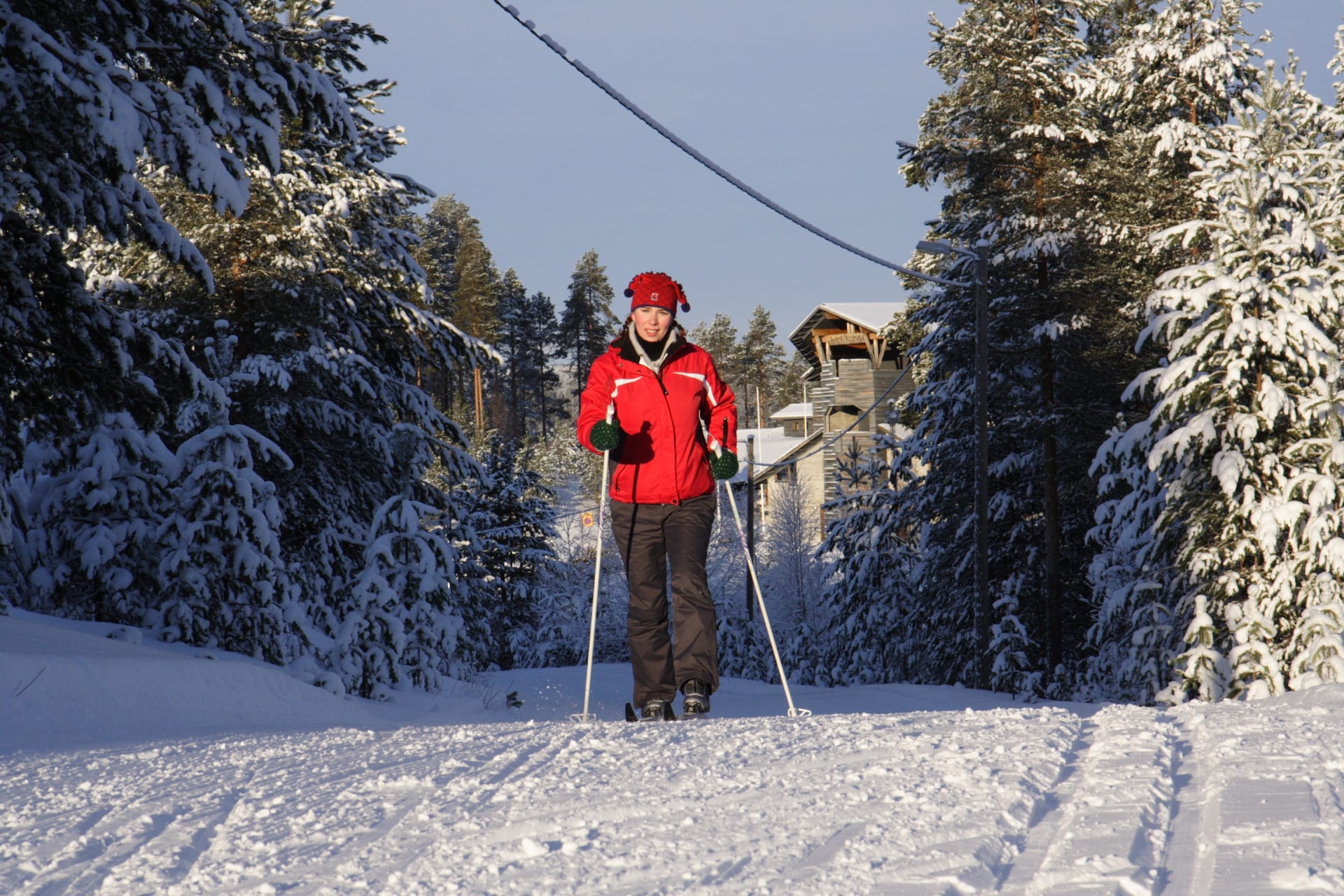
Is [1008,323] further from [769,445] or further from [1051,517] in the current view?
[769,445]

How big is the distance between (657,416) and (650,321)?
→ 20.5 inches

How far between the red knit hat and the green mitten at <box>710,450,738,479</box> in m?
0.81

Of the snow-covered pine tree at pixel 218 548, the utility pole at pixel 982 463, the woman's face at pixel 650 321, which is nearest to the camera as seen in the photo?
the woman's face at pixel 650 321

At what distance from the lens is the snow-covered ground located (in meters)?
2.57

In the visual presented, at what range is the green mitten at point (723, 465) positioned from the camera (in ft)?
20.0

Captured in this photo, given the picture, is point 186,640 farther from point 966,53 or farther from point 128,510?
point 966,53

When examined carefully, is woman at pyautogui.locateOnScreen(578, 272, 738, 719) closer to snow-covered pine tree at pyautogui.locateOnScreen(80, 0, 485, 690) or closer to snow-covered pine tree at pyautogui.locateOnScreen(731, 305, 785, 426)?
snow-covered pine tree at pyautogui.locateOnScreen(80, 0, 485, 690)

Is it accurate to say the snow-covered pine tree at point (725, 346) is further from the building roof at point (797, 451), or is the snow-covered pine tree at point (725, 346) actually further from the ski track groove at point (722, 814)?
the ski track groove at point (722, 814)

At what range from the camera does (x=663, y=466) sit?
616cm

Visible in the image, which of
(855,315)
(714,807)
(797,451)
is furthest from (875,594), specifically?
(797,451)

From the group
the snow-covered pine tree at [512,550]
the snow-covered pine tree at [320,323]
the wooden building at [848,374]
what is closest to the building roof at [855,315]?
the wooden building at [848,374]

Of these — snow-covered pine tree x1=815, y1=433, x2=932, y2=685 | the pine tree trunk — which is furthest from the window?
the pine tree trunk

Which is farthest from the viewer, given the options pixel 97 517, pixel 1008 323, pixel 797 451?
pixel 797 451

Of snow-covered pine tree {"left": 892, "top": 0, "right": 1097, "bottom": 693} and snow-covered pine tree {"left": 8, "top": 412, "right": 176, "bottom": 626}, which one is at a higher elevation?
snow-covered pine tree {"left": 892, "top": 0, "right": 1097, "bottom": 693}
